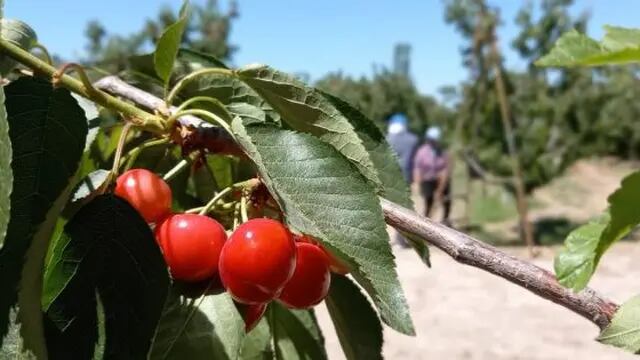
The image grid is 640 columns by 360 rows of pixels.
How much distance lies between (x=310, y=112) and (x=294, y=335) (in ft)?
0.99

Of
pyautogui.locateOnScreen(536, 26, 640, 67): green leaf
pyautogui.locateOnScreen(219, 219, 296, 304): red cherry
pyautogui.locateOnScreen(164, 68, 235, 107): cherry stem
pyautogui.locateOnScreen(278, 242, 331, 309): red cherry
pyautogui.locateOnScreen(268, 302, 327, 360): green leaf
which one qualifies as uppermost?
pyautogui.locateOnScreen(536, 26, 640, 67): green leaf

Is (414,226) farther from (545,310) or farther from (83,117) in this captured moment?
(545,310)

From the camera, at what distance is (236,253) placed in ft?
2.02

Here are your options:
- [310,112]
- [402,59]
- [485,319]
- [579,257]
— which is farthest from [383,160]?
[402,59]

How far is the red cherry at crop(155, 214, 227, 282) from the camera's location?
62 centimetres

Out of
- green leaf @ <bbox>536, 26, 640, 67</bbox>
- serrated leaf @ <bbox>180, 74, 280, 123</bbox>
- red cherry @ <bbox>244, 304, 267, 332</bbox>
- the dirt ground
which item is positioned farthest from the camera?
the dirt ground

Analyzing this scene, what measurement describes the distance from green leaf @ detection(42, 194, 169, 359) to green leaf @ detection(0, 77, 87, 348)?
0.03 m

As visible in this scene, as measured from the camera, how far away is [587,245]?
1.73 feet

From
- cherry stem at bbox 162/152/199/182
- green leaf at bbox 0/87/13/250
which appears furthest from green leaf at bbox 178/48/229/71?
green leaf at bbox 0/87/13/250

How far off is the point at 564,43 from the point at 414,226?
9.9 inches

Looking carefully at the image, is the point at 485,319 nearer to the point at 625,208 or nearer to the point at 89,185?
the point at 89,185

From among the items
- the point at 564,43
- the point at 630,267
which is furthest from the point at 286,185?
the point at 630,267

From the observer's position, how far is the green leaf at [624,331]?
1.93 ft

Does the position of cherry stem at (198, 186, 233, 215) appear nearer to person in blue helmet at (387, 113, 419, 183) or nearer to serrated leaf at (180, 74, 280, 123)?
serrated leaf at (180, 74, 280, 123)
